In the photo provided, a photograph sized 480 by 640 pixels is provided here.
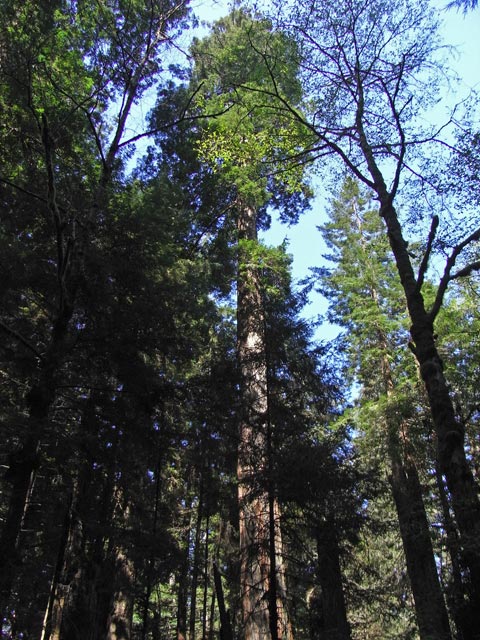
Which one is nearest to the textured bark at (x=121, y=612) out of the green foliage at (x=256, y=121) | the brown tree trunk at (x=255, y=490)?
the brown tree trunk at (x=255, y=490)

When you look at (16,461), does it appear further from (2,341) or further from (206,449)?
(206,449)

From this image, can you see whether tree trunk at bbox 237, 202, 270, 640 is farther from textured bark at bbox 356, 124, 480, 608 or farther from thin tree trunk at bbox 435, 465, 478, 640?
textured bark at bbox 356, 124, 480, 608

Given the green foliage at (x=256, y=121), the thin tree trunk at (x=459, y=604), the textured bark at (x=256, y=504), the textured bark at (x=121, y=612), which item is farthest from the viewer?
the textured bark at (x=121, y=612)

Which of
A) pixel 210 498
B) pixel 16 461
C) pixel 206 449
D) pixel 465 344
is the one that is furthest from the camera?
pixel 465 344

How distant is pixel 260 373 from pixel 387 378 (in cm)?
888

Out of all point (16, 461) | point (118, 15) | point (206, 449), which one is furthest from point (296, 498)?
point (118, 15)

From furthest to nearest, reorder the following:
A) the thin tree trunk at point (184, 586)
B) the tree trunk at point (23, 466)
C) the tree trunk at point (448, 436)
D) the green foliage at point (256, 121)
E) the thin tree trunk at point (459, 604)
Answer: the green foliage at point (256, 121) < the thin tree trunk at point (184, 586) < the tree trunk at point (23, 466) < the tree trunk at point (448, 436) < the thin tree trunk at point (459, 604)

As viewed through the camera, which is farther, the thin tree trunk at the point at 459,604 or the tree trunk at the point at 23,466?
the tree trunk at the point at 23,466

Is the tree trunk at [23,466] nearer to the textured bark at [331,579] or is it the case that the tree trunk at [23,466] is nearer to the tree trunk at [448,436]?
the textured bark at [331,579]

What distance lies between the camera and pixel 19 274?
6.65 metres

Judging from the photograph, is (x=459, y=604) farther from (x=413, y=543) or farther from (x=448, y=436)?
(x=413, y=543)

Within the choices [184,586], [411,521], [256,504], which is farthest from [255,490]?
[184,586]

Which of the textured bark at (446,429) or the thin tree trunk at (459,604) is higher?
the textured bark at (446,429)

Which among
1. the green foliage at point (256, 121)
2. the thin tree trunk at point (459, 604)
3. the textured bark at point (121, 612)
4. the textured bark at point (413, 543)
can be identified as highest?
the green foliage at point (256, 121)
